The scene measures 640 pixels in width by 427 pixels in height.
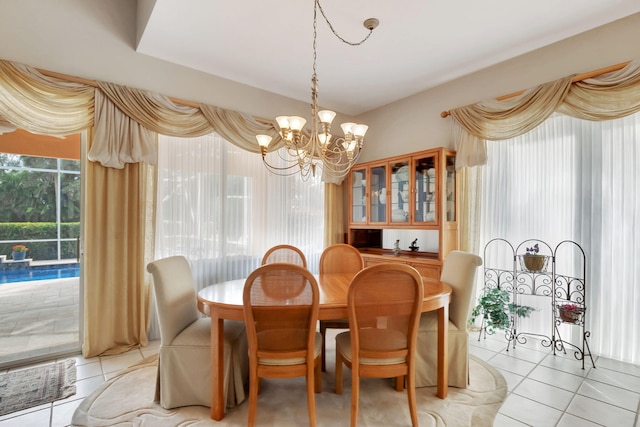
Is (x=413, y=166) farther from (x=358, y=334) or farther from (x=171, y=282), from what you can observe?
(x=171, y=282)

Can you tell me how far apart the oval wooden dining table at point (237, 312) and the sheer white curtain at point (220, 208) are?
1.16 m

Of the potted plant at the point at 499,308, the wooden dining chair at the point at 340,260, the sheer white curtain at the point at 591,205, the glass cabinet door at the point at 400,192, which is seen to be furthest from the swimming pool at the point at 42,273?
the sheer white curtain at the point at 591,205

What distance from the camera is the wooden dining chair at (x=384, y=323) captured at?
1.68m

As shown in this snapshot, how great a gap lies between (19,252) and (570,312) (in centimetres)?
476

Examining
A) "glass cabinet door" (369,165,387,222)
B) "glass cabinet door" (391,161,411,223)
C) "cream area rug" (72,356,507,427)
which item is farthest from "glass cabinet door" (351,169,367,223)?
"cream area rug" (72,356,507,427)

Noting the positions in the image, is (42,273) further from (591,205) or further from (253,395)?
(591,205)

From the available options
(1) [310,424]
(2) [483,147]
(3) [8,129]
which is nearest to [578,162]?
(2) [483,147]

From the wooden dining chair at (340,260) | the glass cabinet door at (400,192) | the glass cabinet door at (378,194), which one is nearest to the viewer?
the wooden dining chair at (340,260)

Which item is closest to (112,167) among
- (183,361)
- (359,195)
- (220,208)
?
(220,208)

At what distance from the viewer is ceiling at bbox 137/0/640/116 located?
7.48 ft

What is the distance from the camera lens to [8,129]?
2.38 meters

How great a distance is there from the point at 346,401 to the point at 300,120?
1.90m

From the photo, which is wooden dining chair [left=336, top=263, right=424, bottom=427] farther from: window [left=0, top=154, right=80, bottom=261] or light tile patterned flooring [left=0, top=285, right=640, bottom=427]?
window [left=0, top=154, right=80, bottom=261]

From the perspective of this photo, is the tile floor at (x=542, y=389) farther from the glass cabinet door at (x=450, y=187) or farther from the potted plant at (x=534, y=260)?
the glass cabinet door at (x=450, y=187)
